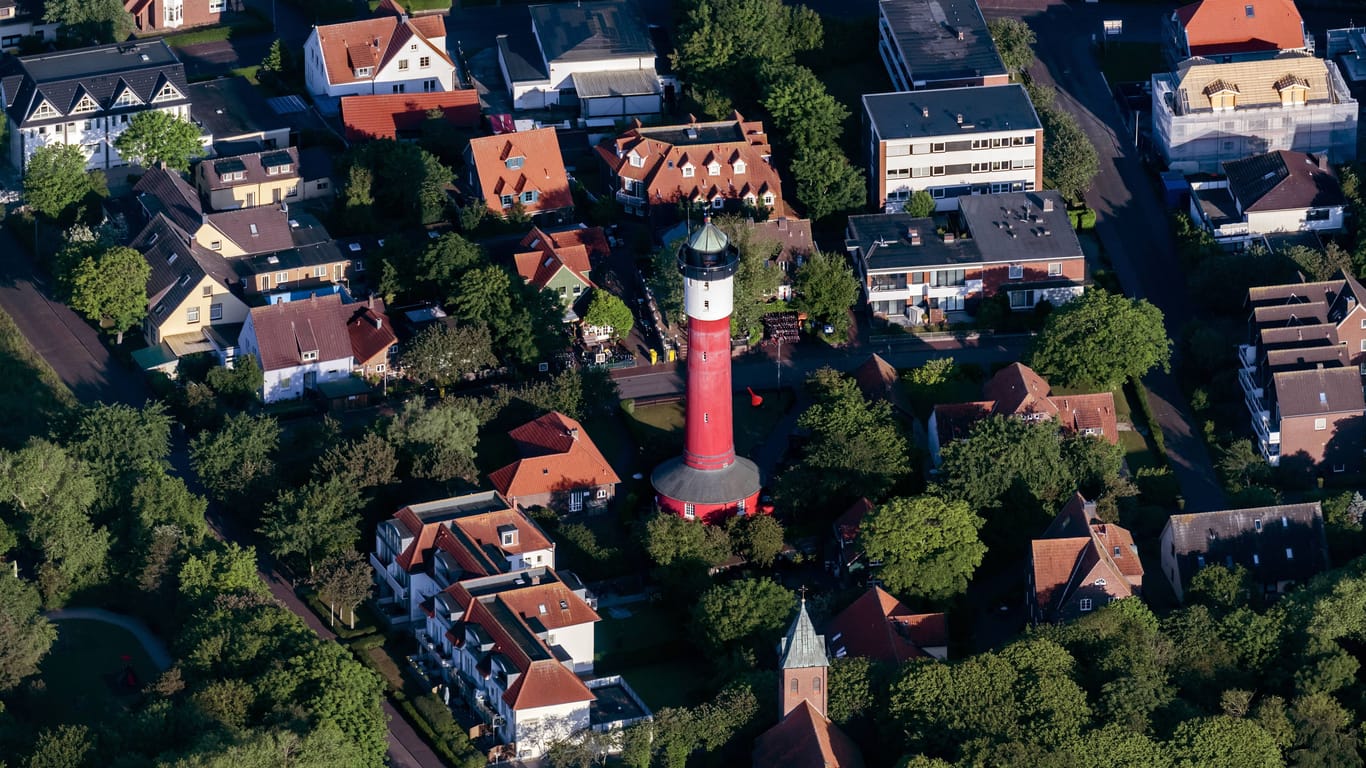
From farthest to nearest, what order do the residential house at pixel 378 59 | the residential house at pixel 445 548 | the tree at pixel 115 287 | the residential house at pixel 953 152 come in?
1. the residential house at pixel 378 59
2. the residential house at pixel 953 152
3. the tree at pixel 115 287
4. the residential house at pixel 445 548

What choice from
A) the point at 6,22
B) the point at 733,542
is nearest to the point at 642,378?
the point at 733,542

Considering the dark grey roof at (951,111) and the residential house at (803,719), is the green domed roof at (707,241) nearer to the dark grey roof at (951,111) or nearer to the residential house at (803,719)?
the residential house at (803,719)

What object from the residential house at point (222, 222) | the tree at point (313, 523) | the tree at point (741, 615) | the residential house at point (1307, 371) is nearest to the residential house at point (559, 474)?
the tree at point (313, 523)

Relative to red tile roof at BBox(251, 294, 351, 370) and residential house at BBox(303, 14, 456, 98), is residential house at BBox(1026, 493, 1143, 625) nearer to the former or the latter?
red tile roof at BBox(251, 294, 351, 370)

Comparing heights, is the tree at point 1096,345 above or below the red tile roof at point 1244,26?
below

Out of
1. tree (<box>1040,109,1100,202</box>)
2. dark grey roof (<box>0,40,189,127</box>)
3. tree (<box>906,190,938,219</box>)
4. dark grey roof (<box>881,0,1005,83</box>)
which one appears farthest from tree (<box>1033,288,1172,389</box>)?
dark grey roof (<box>0,40,189,127</box>)

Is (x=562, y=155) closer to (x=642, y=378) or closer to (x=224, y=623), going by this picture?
(x=642, y=378)
